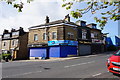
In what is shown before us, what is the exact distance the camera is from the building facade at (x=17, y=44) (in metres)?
30.7

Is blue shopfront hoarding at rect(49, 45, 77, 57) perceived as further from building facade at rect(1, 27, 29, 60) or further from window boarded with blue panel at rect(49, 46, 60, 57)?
building facade at rect(1, 27, 29, 60)

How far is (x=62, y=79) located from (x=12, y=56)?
2783 centimetres

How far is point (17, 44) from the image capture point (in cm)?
3206

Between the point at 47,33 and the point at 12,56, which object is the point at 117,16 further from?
the point at 12,56

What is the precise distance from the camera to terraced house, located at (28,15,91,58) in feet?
81.0

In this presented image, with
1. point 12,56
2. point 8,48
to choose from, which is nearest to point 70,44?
point 12,56

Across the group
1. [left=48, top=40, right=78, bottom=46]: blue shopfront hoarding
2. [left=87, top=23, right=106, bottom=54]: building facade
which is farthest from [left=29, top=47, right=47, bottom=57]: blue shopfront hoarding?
[left=87, top=23, right=106, bottom=54]: building facade

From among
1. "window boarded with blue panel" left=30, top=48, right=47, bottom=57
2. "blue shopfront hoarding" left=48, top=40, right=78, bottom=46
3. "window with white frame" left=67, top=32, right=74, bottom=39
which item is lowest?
"window boarded with blue panel" left=30, top=48, right=47, bottom=57

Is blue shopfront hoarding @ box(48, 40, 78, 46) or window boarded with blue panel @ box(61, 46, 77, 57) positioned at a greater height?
blue shopfront hoarding @ box(48, 40, 78, 46)

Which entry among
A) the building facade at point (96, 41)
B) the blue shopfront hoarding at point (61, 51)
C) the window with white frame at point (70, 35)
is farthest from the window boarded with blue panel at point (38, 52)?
the building facade at point (96, 41)

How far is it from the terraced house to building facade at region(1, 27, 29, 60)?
370cm

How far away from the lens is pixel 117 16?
168 inches

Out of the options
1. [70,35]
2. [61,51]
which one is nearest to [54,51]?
[61,51]

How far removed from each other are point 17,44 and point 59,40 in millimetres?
14436
